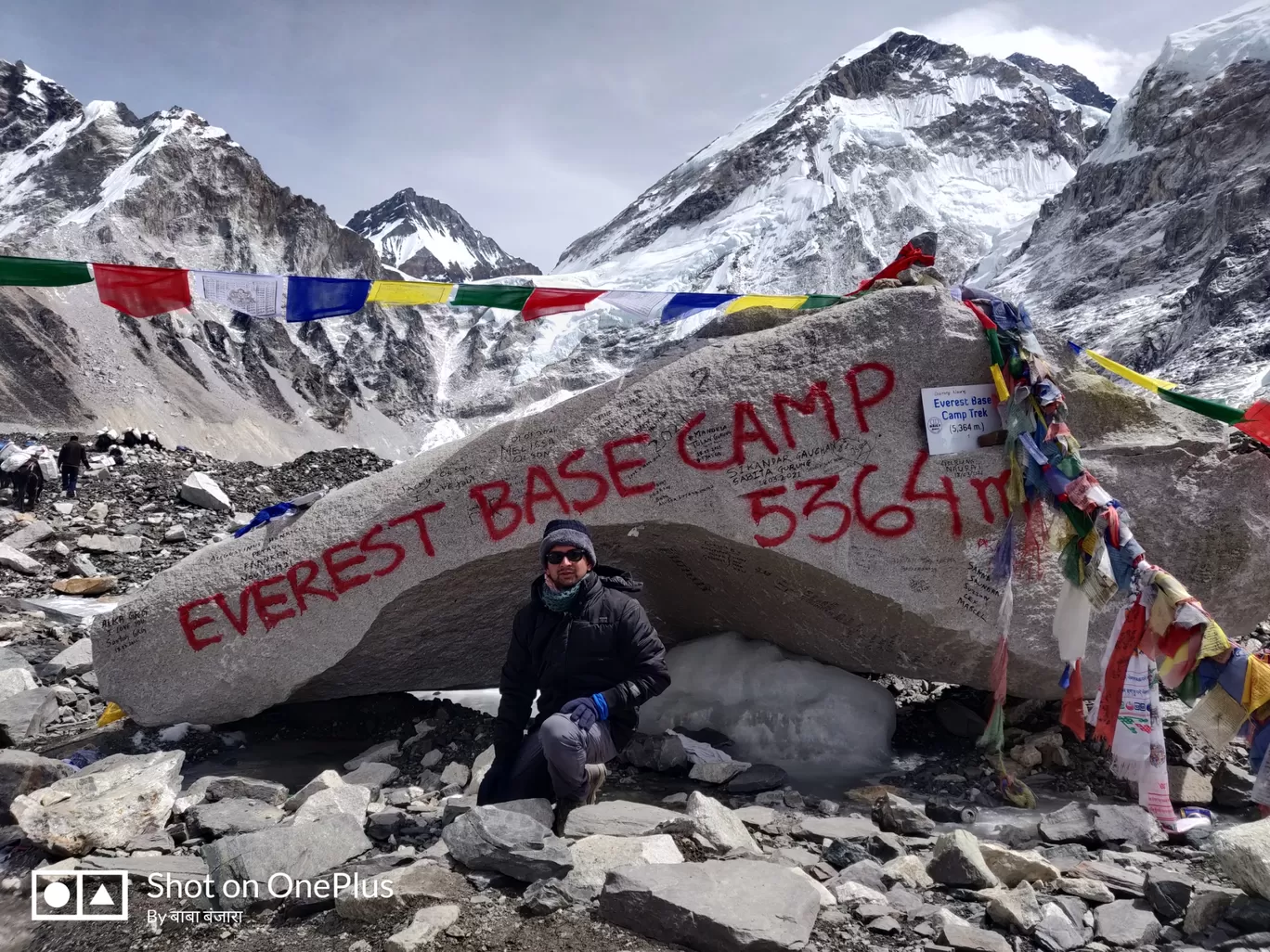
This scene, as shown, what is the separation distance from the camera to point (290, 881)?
11.9 feet

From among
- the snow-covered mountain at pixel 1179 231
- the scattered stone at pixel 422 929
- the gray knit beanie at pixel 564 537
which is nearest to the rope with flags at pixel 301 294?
the gray knit beanie at pixel 564 537

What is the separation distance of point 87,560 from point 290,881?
35.1ft

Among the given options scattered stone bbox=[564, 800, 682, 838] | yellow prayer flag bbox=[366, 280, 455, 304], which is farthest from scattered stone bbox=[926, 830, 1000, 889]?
yellow prayer flag bbox=[366, 280, 455, 304]

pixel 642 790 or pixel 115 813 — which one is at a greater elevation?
pixel 115 813

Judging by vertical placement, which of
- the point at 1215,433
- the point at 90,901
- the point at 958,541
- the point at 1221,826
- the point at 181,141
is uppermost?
the point at 181,141

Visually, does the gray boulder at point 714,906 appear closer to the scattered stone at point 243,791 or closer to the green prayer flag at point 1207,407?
the scattered stone at point 243,791

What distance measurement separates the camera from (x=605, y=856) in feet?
12.0

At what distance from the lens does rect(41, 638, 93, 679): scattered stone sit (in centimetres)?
760

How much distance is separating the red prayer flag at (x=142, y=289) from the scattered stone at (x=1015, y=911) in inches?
311

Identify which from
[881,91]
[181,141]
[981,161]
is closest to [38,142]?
[181,141]

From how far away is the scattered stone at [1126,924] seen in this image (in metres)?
3.21

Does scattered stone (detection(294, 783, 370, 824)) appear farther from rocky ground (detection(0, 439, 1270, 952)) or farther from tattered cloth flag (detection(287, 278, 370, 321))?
tattered cloth flag (detection(287, 278, 370, 321))

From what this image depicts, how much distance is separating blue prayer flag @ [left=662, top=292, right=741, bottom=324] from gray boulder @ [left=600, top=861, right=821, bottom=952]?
5594 millimetres

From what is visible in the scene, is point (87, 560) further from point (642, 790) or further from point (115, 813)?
point (642, 790)
